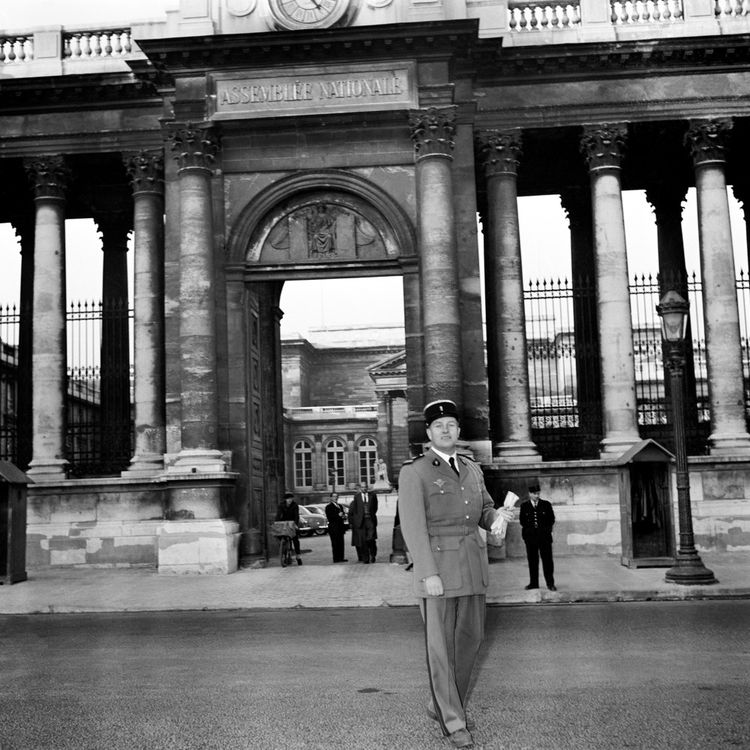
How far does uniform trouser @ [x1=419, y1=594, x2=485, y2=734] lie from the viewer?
6.80m

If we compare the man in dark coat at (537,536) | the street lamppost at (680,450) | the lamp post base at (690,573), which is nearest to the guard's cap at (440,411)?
the man in dark coat at (537,536)

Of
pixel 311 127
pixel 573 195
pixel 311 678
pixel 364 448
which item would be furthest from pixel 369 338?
pixel 311 678

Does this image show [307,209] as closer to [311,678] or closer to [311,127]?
[311,127]

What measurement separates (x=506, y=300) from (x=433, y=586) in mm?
18188

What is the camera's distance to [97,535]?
78.2 feet

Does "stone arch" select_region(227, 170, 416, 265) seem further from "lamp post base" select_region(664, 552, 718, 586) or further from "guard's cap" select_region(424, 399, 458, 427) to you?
"guard's cap" select_region(424, 399, 458, 427)

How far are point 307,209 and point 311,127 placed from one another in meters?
1.75

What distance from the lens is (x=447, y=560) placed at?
695cm

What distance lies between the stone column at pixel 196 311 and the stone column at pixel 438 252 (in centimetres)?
439

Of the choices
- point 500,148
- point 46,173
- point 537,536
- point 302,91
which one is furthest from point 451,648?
point 46,173

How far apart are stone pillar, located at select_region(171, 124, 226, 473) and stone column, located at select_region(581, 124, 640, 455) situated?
8577 mm

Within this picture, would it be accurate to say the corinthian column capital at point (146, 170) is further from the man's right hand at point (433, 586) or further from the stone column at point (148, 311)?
the man's right hand at point (433, 586)

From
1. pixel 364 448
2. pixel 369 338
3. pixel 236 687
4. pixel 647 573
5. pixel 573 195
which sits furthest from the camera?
pixel 369 338

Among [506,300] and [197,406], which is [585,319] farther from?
[197,406]
